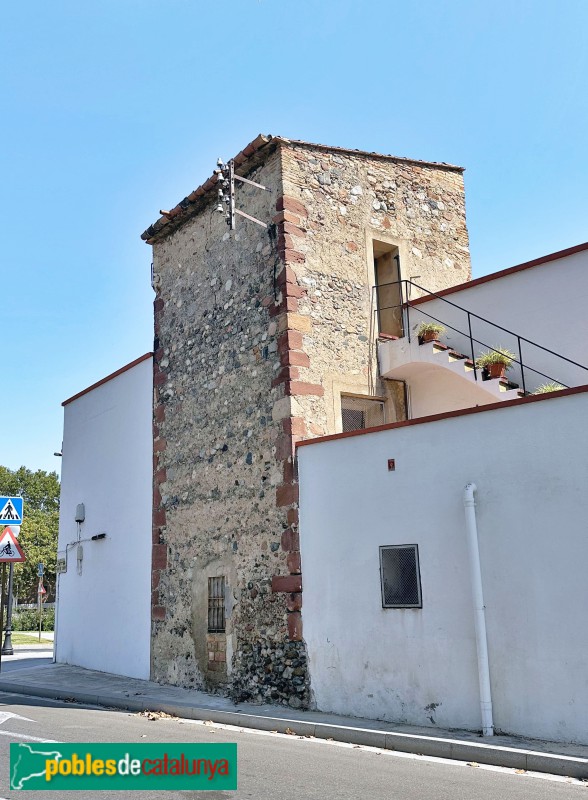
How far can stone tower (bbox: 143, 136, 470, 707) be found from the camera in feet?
37.9

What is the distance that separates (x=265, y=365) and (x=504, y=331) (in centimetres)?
395

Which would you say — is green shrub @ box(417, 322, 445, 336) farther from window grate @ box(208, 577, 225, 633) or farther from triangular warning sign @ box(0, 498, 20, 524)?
triangular warning sign @ box(0, 498, 20, 524)

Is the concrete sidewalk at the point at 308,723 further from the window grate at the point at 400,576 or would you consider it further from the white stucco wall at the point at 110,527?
the window grate at the point at 400,576

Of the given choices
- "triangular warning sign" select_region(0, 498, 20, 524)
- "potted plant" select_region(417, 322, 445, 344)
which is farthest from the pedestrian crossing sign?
"potted plant" select_region(417, 322, 445, 344)

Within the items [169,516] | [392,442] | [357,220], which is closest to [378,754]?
[392,442]

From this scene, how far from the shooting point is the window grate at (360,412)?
1268 cm

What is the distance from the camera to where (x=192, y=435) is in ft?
44.9

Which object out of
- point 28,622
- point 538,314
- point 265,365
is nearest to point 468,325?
point 538,314

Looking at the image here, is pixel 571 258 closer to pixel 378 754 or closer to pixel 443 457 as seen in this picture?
pixel 443 457

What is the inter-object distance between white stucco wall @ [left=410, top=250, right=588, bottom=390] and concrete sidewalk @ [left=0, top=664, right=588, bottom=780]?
5616 millimetres

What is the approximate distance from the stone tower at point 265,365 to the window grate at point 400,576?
1.51 m

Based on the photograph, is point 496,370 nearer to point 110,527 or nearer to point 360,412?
point 360,412

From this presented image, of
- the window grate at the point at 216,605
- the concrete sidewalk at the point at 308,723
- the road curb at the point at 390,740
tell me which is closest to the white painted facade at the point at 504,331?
the window grate at the point at 216,605

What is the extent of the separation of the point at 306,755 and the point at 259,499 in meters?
4.59
